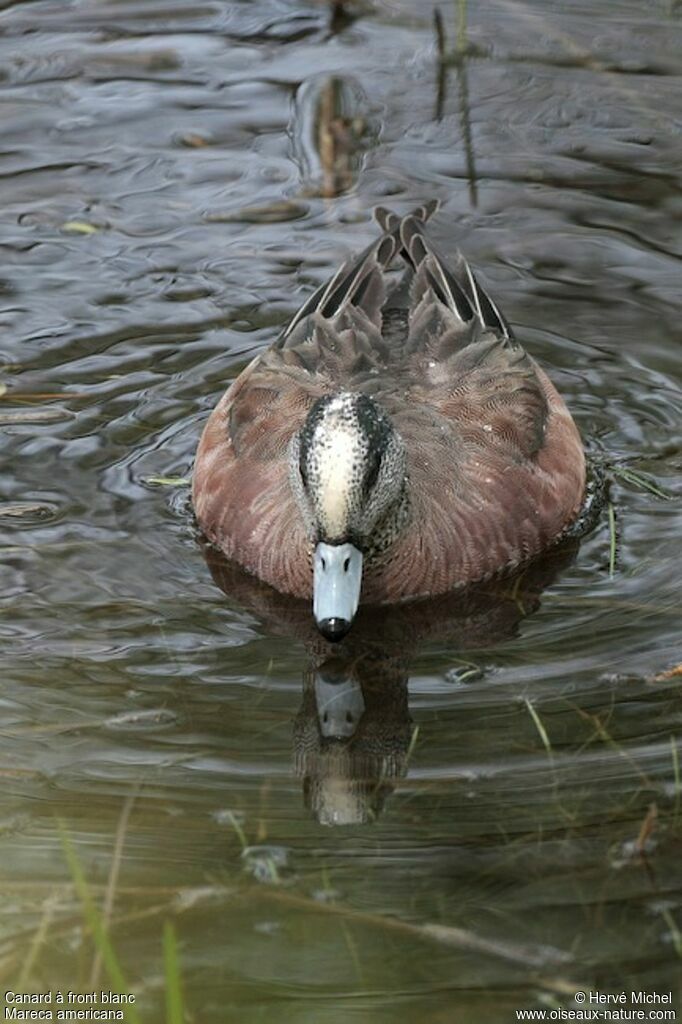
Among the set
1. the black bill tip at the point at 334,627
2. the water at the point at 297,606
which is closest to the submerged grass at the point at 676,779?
the water at the point at 297,606

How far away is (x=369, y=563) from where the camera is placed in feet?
21.5

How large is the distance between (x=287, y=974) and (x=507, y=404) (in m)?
3.12

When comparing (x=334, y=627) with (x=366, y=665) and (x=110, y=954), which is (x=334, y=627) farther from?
(x=110, y=954)

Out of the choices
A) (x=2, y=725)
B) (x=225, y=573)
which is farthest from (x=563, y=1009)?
(x=225, y=573)

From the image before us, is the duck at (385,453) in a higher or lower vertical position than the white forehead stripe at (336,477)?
lower

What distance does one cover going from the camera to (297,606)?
665 centimetres

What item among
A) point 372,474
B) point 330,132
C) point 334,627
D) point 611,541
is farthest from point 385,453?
point 330,132

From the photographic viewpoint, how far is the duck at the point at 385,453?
6.14 metres

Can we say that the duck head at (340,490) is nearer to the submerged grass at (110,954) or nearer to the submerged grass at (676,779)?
the submerged grass at (676,779)

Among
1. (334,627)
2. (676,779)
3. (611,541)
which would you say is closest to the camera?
(676,779)

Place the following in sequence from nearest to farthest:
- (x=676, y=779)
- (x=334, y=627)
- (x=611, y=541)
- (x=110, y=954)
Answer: (x=110, y=954) < (x=676, y=779) < (x=334, y=627) < (x=611, y=541)

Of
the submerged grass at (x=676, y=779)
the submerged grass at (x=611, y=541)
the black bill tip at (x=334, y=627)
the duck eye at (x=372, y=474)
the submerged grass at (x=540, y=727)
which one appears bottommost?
the submerged grass at (x=611, y=541)

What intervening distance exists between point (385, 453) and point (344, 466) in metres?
0.27

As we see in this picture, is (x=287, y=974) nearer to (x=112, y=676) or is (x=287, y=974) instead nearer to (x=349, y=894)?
(x=349, y=894)
